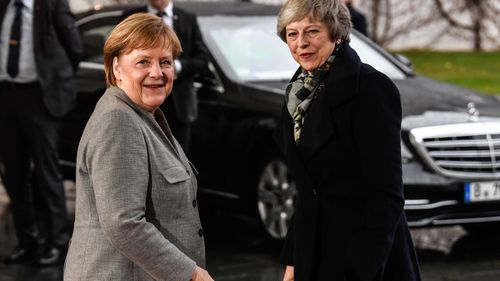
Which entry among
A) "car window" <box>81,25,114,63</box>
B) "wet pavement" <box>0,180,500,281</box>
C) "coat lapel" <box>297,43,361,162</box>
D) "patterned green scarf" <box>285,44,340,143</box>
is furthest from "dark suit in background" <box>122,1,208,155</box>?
"coat lapel" <box>297,43,361,162</box>

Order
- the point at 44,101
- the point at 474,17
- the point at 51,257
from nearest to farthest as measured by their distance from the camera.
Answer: the point at 44,101 < the point at 51,257 < the point at 474,17

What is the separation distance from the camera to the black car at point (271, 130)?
26.3 feet

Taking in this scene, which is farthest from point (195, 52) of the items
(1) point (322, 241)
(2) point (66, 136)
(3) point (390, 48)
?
(3) point (390, 48)

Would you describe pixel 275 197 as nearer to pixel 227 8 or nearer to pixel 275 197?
pixel 275 197

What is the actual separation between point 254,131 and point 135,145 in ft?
16.6

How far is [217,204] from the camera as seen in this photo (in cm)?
909

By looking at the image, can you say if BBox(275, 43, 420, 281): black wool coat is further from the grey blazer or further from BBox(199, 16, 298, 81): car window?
BBox(199, 16, 298, 81): car window

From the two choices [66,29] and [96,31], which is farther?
[96,31]

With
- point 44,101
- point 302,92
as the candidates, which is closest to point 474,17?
point 44,101

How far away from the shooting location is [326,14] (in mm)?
3887

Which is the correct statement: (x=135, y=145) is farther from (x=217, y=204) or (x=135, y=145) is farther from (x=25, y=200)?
(x=217, y=204)

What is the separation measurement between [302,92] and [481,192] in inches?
169

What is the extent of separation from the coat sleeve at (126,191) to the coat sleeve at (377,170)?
63 centimetres

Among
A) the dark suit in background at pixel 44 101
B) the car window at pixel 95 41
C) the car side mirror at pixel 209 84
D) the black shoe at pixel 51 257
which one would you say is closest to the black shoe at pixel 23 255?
the dark suit in background at pixel 44 101
